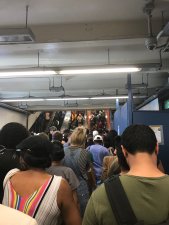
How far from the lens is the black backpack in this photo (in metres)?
1.23

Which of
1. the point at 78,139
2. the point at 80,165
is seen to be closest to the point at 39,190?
the point at 80,165

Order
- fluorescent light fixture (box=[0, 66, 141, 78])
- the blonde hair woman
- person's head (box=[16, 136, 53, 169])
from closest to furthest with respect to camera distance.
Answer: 1. person's head (box=[16, 136, 53, 169])
2. the blonde hair woman
3. fluorescent light fixture (box=[0, 66, 141, 78])

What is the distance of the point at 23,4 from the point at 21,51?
2.18 meters

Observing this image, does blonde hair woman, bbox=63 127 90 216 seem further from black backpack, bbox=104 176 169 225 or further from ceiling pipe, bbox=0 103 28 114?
ceiling pipe, bbox=0 103 28 114

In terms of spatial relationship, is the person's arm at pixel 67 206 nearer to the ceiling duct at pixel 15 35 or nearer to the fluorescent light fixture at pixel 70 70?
the ceiling duct at pixel 15 35

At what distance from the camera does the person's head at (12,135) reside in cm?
223

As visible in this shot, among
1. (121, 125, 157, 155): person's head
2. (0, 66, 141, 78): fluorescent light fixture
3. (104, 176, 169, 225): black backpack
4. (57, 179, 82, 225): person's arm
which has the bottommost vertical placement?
(57, 179, 82, 225): person's arm

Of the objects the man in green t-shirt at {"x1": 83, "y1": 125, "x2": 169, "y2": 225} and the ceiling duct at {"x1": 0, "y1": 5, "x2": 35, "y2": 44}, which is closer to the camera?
the man in green t-shirt at {"x1": 83, "y1": 125, "x2": 169, "y2": 225}

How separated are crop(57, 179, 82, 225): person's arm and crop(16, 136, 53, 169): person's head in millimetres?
190

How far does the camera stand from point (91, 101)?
13680 mm

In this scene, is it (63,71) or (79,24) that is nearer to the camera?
(79,24)

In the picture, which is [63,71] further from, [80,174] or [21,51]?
[80,174]

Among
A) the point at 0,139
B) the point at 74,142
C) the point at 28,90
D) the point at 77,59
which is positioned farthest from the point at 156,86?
the point at 0,139

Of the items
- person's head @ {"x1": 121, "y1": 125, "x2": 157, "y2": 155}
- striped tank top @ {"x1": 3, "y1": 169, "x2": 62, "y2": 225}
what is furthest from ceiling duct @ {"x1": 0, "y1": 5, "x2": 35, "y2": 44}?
person's head @ {"x1": 121, "y1": 125, "x2": 157, "y2": 155}
